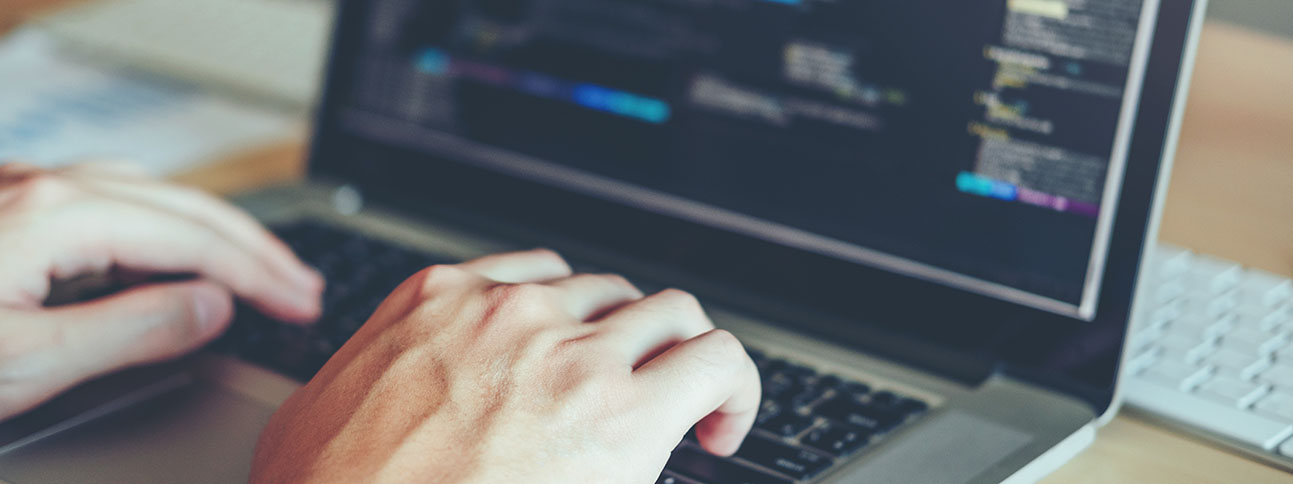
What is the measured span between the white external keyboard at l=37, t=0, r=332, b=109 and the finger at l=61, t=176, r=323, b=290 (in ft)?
1.23

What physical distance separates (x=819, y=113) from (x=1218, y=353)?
249mm

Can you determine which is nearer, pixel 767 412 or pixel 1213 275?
pixel 767 412

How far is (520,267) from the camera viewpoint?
52 cm

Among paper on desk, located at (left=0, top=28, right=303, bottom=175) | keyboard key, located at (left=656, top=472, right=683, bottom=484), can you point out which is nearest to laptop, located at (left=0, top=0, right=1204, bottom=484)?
keyboard key, located at (left=656, top=472, right=683, bottom=484)

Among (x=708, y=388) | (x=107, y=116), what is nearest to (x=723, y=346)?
(x=708, y=388)

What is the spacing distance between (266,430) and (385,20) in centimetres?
37

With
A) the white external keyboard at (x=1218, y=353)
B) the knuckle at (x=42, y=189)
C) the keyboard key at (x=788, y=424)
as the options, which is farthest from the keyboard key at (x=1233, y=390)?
the knuckle at (x=42, y=189)

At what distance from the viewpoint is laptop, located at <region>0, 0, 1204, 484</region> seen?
487mm

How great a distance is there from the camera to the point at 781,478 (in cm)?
44

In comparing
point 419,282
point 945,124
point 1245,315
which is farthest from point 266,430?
point 1245,315

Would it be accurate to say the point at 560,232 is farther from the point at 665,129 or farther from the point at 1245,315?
the point at 1245,315

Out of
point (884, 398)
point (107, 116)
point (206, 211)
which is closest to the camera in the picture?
point (884, 398)

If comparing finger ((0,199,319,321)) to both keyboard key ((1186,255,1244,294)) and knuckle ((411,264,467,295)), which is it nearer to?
knuckle ((411,264,467,295))

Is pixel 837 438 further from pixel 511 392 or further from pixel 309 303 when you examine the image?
pixel 309 303
